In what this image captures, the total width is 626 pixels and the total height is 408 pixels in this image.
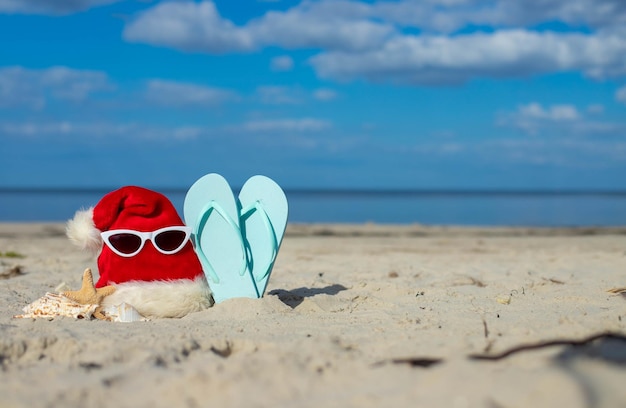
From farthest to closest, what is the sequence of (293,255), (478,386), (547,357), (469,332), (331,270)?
1. (293,255)
2. (331,270)
3. (469,332)
4. (547,357)
5. (478,386)

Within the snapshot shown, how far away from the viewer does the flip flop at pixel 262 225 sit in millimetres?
4383

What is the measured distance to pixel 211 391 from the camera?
2494 millimetres

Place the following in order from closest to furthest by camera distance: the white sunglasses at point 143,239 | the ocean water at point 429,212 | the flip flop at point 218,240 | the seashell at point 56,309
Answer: the seashell at point 56,309
the white sunglasses at point 143,239
the flip flop at point 218,240
the ocean water at point 429,212

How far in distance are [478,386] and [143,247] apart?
2.64 m

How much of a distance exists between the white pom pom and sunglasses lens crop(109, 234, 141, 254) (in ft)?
0.49

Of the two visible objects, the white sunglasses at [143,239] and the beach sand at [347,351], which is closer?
the beach sand at [347,351]

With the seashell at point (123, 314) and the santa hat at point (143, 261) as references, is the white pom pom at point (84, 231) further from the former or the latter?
the seashell at point (123, 314)

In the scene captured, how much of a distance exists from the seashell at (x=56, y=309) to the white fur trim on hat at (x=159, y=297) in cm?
15

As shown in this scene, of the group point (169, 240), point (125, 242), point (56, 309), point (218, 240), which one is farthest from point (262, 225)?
point (56, 309)

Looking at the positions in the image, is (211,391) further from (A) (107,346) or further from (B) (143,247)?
(B) (143,247)

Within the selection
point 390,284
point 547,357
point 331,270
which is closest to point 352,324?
point 547,357

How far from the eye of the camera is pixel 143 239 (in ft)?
13.9

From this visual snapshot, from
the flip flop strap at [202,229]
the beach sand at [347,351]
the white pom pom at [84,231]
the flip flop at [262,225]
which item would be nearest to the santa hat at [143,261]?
the white pom pom at [84,231]

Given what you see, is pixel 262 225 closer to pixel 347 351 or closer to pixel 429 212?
pixel 347 351
